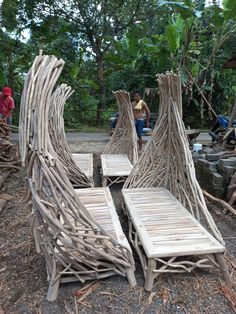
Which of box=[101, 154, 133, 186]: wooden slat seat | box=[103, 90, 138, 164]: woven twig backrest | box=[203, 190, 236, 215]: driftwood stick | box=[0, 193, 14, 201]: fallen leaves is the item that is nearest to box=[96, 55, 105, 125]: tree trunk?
box=[103, 90, 138, 164]: woven twig backrest

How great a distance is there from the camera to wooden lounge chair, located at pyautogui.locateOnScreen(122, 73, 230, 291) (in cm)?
179

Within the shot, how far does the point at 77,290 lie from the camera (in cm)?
178

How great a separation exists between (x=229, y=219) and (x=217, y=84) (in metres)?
6.94

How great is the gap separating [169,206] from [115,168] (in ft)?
5.70

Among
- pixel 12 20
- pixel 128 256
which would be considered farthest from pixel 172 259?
pixel 12 20

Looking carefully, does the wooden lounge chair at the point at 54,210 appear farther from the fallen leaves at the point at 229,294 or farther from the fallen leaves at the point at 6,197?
the fallen leaves at the point at 6,197

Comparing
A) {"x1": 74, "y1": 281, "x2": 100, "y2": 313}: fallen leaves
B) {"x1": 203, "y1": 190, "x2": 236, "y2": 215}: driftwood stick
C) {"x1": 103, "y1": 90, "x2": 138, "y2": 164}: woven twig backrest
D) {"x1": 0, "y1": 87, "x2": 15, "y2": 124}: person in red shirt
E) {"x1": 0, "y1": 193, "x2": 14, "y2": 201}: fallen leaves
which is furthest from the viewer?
{"x1": 0, "y1": 87, "x2": 15, "y2": 124}: person in red shirt

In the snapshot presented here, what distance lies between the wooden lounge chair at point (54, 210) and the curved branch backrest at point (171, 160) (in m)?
0.81

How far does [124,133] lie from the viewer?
4.98 metres

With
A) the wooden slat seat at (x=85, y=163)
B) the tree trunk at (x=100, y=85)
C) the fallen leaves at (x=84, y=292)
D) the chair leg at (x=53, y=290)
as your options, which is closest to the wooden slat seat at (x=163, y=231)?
the fallen leaves at (x=84, y=292)

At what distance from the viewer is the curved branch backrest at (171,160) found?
2375mm

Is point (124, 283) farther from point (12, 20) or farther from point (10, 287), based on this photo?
point (12, 20)

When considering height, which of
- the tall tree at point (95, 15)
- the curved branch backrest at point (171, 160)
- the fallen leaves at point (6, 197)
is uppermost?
the tall tree at point (95, 15)

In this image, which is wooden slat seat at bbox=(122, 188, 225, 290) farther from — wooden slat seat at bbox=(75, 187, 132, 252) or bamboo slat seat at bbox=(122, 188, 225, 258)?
wooden slat seat at bbox=(75, 187, 132, 252)
